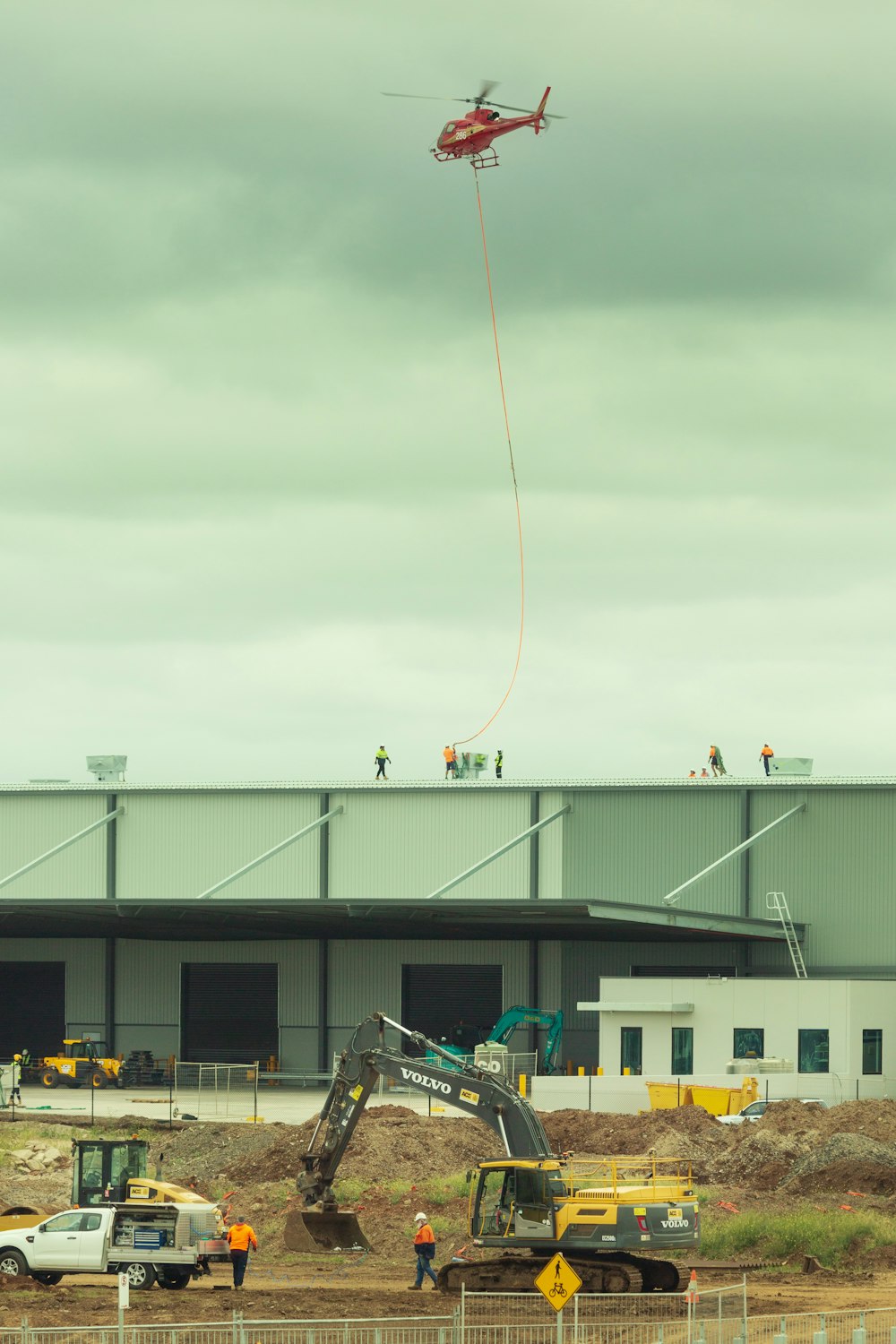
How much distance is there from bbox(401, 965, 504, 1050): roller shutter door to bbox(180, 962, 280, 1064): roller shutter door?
5597 millimetres

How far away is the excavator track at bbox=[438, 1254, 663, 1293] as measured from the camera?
31.2 metres

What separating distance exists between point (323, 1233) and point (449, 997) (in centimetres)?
4057

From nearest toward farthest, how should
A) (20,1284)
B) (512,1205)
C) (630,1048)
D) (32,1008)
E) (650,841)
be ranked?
(512,1205)
(20,1284)
(630,1048)
(650,841)
(32,1008)

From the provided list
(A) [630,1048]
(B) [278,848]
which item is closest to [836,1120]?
(A) [630,1048]

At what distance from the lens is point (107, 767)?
7825 centimetres

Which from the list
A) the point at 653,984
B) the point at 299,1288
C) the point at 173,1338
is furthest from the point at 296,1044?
the point at 173,1338

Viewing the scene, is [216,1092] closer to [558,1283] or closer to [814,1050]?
[814,1050]

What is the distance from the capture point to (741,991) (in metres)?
61.4

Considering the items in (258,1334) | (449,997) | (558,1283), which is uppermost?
(449,997)

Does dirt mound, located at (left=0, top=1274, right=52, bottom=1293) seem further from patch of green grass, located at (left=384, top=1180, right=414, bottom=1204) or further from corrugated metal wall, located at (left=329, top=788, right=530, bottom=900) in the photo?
corrugated metal wall, located at (left=329, top=788, right=530, bottom=900)

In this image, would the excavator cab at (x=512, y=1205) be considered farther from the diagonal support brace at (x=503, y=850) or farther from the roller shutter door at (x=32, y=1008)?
the roller shutter door at (x=32, y=1008)

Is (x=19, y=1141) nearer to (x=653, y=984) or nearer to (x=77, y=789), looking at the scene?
(x=653, y=984)

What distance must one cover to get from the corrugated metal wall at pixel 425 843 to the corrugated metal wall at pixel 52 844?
31.4 ft

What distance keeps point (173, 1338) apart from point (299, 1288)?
1064cm
